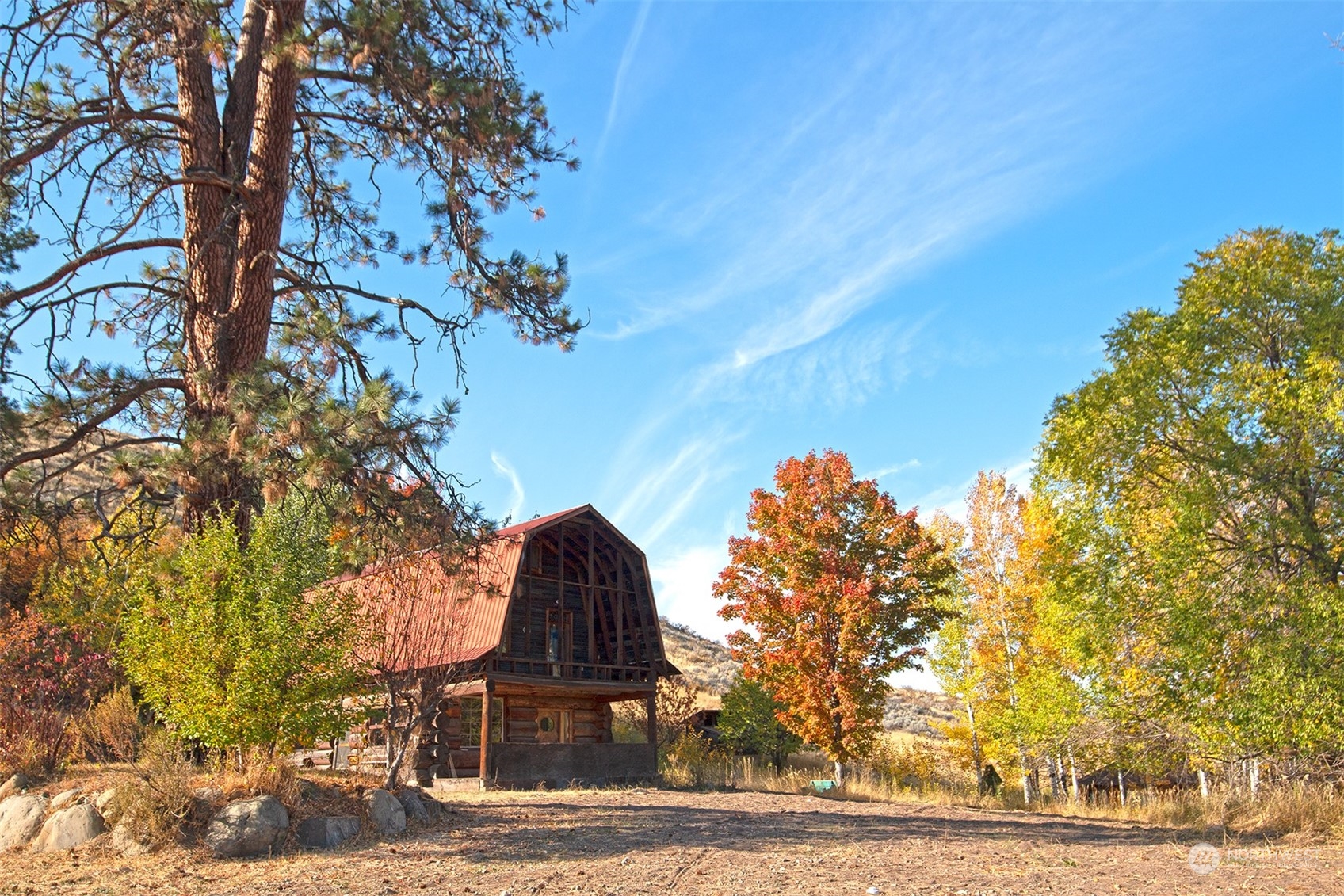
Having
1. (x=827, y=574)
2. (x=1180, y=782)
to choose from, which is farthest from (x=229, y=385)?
(x=1180, y=782)

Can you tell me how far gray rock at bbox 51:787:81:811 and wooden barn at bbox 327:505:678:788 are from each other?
7782 millimetres

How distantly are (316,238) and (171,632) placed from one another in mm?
6898

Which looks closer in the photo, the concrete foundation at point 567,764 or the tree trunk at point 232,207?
the tree trunk at point 232,207

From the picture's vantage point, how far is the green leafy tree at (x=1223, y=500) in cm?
1370

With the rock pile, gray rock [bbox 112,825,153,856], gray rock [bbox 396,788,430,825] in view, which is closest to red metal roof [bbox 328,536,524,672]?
gray rock [bbox 396,788,430,825]

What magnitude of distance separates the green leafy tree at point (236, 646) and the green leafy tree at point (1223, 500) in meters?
13.4

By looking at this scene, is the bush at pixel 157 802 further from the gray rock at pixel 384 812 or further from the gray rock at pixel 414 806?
the gray rock at pixel 414 806

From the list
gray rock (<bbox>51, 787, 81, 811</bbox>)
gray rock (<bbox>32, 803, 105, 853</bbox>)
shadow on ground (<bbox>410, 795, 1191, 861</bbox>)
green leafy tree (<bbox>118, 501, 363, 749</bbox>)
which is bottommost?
shadow on ground (<bbox>410, 795, 1191, 861</bbox>)

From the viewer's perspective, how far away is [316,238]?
47.1ft

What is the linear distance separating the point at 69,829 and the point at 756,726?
19.9 metres

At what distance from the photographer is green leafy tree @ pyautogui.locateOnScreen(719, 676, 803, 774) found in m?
26.6

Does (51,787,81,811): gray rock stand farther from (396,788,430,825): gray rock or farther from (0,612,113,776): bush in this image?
(396,788,430,825): gray rock

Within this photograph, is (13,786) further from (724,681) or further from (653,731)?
(724,681)

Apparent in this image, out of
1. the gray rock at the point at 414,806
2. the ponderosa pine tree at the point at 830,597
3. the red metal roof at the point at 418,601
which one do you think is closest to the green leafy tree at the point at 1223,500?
the ponderosa pine tree at the point at 830,597
